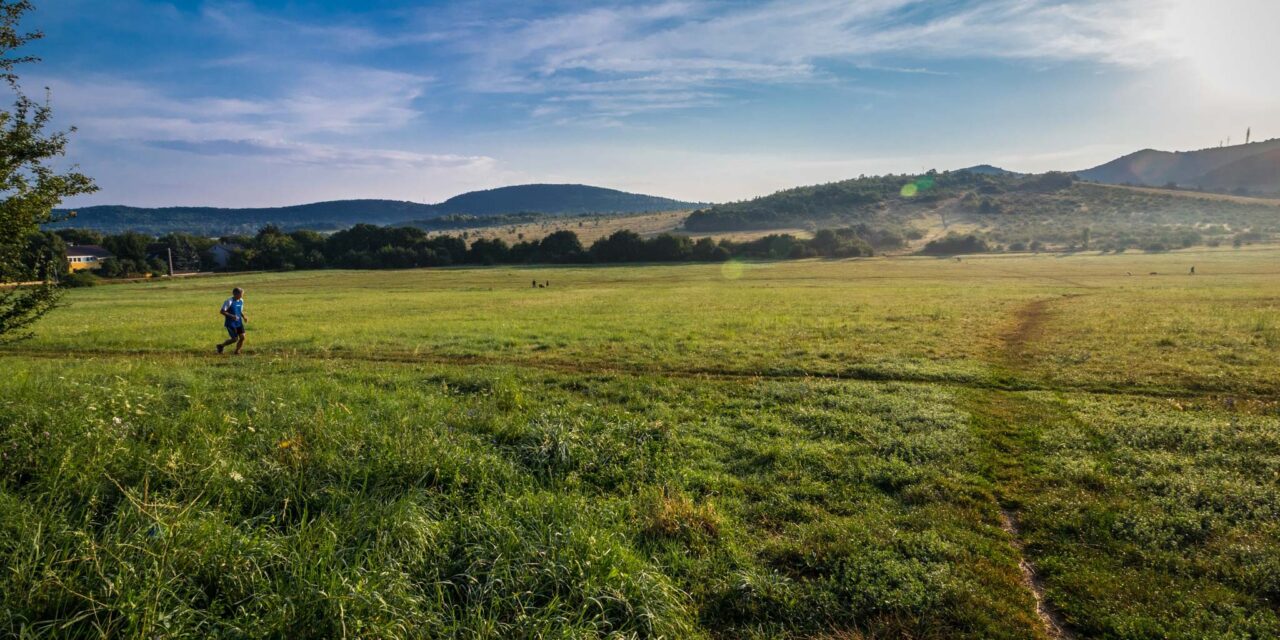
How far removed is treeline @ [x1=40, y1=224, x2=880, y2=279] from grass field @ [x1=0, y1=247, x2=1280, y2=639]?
300ft

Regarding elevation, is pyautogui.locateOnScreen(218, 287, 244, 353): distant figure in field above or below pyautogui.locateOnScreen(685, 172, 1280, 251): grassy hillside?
below

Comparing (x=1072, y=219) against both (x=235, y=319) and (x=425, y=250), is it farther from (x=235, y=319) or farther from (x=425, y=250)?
(x=235, y=319)

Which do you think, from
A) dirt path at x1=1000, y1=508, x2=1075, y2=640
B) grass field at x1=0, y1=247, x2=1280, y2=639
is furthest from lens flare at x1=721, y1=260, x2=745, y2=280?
dirt path at x1=1000, y1=508, x2=1075, y2=640

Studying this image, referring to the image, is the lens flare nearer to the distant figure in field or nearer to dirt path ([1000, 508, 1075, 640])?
the distant figure in field

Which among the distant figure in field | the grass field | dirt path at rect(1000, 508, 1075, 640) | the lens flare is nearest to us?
the grass field

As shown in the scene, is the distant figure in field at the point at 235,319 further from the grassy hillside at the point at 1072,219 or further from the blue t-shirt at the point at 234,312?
the grassy hillside at the point at 1072,219

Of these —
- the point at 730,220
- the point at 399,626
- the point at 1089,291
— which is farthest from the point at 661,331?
the point at 730,220

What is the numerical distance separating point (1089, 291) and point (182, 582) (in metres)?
55.3

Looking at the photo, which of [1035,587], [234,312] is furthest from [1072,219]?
[234,312]

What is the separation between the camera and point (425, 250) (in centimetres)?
11156

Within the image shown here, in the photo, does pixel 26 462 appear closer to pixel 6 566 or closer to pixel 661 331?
pixel 6 566

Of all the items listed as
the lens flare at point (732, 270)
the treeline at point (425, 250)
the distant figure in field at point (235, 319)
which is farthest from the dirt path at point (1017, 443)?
the treeline at point (425, 250)

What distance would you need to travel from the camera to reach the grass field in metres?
5.11

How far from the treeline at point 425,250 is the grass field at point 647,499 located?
91352 mm
